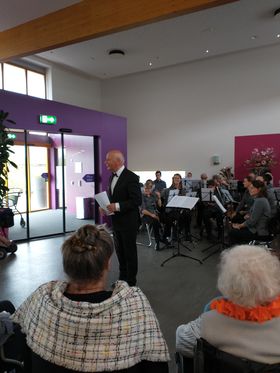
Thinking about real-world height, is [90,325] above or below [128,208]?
below

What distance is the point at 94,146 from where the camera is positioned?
27.7 feet

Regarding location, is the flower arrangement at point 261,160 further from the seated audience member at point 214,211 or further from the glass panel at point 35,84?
the glass panel at point 35,84

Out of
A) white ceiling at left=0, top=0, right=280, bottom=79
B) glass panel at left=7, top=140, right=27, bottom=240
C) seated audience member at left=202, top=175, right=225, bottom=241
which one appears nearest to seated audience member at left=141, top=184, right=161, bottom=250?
seated audience member at left=202, top=175, right=225, bottom=241

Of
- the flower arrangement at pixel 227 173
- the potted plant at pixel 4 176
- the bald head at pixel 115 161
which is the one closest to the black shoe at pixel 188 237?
the flower arrangement at pixel 227 173

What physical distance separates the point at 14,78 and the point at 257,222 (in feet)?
26.0

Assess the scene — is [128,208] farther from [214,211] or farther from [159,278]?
[214,211]

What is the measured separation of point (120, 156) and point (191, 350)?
7.65 ft

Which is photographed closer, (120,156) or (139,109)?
(120,156)

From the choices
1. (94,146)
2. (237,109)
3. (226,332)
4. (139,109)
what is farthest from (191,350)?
(139,109)

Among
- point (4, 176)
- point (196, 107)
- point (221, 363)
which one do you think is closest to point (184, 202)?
point (4, 176)

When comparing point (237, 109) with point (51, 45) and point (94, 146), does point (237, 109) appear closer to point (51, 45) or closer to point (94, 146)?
point (94, 146)

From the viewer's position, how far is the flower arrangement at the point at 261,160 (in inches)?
343

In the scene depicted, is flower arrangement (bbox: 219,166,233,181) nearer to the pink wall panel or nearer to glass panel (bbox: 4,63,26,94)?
the pink wall panel

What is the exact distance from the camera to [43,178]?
31.6 ft
